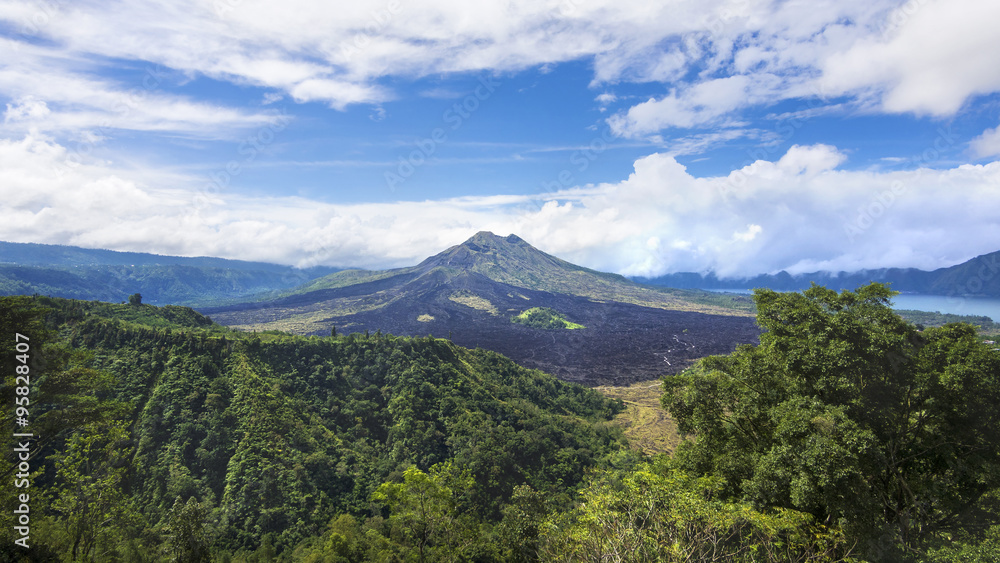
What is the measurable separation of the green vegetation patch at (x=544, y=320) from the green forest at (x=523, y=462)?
4496 inches

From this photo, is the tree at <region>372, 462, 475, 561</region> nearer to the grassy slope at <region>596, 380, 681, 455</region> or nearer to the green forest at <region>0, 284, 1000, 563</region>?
the green forest at <region>0, 284, 1000, 563</region>

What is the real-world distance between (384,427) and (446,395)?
24.7ft

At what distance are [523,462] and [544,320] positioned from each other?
119279 mm

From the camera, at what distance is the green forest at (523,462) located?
11375 millimetres

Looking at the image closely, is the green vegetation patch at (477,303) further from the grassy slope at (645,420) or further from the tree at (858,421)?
the tree at (858,421)

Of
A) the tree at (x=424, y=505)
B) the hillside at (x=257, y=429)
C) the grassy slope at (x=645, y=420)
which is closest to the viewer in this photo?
the tree at (x=424, y=505)

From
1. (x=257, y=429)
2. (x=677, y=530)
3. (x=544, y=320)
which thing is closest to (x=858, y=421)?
(x=677, y=530)

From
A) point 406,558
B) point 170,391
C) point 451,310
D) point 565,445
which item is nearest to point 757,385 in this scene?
point 406,558

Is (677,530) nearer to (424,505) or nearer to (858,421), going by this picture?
(858,421)

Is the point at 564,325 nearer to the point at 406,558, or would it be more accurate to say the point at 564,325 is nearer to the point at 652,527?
the point at 406,558

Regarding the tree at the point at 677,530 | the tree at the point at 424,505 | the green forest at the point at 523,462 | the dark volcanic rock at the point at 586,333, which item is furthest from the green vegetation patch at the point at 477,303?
the tree at the point at 677,530

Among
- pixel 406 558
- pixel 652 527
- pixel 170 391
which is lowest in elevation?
pixel 406 558

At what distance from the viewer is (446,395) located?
45.4 metres

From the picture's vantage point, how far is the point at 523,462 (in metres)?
40.1
